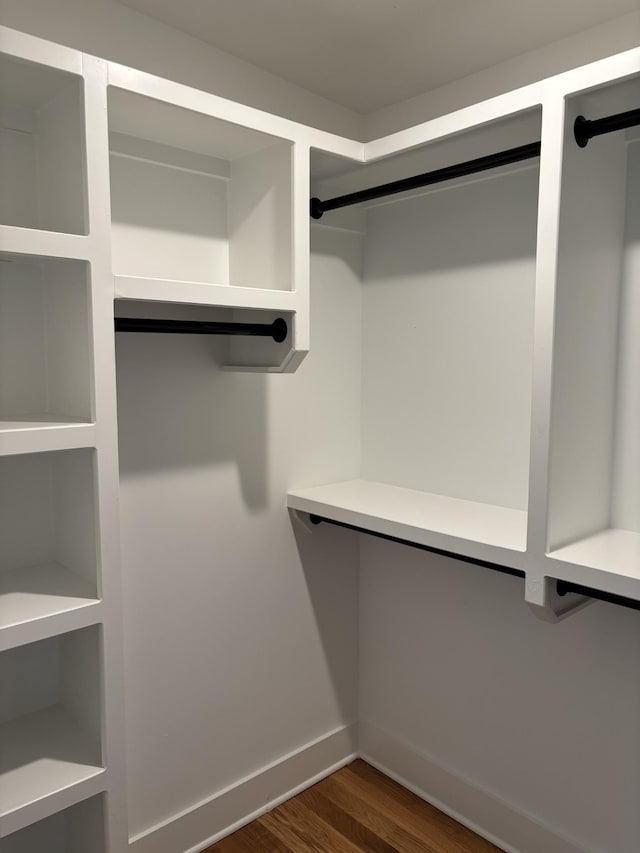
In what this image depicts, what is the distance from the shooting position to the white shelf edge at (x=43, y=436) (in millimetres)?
1270

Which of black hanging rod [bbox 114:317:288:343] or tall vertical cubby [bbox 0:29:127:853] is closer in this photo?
tall vertical cubby [bbox 0:29:127:853]

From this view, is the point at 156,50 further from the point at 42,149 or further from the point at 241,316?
the point at 241,316

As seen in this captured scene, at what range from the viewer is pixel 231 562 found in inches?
79.1

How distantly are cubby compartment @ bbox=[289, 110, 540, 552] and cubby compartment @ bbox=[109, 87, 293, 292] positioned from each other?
244 mm

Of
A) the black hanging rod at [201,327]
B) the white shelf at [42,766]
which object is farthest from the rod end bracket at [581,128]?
the white shelf at [42,766]

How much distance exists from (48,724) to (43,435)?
76 centimetres

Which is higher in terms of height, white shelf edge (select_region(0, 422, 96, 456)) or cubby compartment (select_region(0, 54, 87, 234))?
cubby compartment (select_region(0, 54, 87, 234))

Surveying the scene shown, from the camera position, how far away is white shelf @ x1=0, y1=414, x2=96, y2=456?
4.17 feet

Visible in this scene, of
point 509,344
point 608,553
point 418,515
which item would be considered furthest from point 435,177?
point 608,553

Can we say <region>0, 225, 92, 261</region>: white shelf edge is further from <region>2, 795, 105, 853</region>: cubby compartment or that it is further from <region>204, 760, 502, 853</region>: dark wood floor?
<region>204, 760, 502, 853</region>: dark wood floor

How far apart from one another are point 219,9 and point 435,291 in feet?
3.18

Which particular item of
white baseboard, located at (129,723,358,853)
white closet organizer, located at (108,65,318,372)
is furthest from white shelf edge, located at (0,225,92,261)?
white baseboard, located at (129,723,358,853)

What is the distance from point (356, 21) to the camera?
5.51ft

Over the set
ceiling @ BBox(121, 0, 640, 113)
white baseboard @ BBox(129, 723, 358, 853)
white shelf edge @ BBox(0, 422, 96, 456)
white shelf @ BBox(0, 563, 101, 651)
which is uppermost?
ceiling @ BBox(121, 0, 640, 113)
